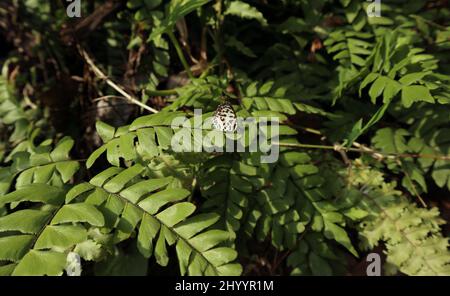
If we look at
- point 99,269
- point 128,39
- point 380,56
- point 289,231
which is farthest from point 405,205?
point 128,39

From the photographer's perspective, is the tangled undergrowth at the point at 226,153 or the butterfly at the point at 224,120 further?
the butterfly at the point at 224,120

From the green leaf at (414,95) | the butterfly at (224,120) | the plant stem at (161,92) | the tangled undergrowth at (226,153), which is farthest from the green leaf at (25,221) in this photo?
the green leaf at (414,95)

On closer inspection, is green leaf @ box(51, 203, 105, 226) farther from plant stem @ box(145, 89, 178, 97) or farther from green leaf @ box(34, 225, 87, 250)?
plant stem @ box(145, 89, 178, 97)

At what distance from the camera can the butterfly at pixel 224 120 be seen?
146 centimetres

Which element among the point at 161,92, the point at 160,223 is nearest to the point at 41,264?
the point at 160,223

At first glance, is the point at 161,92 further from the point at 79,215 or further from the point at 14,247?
the point at 14,247

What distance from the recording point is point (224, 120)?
148 centimetres

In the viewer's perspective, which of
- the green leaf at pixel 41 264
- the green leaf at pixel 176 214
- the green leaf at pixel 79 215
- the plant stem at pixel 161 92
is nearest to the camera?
the green leaf at pixel 41 264

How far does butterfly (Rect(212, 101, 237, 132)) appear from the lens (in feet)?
4.79

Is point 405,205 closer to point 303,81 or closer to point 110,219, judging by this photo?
point 303,81

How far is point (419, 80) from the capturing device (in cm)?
155

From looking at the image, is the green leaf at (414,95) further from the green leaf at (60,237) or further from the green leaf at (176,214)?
the green leaf at (60,237)

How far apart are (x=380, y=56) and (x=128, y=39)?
4.53 ft
